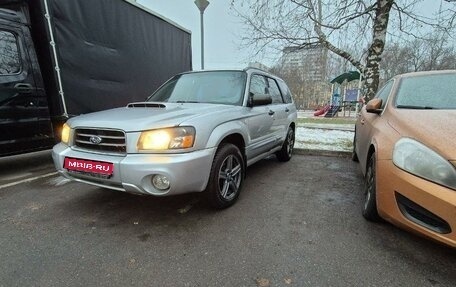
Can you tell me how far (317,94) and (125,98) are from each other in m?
43.3

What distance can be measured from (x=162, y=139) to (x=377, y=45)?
22.8 feet

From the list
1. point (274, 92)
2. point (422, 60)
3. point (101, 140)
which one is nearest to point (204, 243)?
point (101, 140)

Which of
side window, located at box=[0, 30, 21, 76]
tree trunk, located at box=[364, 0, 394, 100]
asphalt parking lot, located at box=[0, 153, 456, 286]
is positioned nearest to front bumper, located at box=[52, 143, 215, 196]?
asphalt parking lot, located at box=[0, 153, 456, 286]

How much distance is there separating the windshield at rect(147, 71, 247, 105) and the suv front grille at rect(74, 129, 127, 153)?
1.28m

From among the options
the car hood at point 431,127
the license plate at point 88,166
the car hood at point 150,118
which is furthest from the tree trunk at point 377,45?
the license plate at point 88,166

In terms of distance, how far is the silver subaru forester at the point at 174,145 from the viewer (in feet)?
8.67

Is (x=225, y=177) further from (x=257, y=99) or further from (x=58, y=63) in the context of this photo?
(x=58, y=63)

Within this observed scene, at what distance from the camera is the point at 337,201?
3.58 m

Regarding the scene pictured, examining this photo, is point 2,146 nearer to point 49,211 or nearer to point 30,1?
point 49,211

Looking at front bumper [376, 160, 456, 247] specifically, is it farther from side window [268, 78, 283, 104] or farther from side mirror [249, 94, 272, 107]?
side window [268, 78, 283, 104]

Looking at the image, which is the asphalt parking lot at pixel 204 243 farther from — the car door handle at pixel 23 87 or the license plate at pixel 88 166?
the car door handle at pixel 23 87

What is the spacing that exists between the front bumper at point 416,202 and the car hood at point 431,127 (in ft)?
0.85

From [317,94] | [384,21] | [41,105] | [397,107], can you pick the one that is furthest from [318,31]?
[317,94]

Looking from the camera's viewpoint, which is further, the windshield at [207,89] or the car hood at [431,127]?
the windshield at [207,89]
